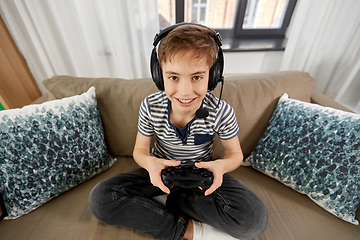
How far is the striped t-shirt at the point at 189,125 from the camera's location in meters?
0.71

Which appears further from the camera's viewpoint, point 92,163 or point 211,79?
point 92,163

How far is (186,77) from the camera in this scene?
1.69 ft

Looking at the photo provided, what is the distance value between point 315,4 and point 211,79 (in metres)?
1.03

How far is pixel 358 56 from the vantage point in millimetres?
1139

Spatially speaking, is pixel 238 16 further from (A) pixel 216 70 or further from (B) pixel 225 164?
(B) pixel 225 164

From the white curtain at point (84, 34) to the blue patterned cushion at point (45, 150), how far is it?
46cm

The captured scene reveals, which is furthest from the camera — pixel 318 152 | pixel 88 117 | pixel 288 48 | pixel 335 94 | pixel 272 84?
pixel 335 94

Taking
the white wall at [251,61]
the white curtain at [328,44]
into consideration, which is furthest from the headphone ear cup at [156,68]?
the white curtain at [328,44]

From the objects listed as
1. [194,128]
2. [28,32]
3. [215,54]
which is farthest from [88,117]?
[28,32]

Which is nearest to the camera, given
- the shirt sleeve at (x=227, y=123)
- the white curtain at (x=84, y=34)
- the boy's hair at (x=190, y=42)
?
the boy's hair at (x=190, y=42)

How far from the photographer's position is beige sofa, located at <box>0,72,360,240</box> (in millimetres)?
668

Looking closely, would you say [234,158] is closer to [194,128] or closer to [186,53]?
[194,128]

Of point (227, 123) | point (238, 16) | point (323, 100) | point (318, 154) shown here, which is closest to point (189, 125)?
point (227, 123)

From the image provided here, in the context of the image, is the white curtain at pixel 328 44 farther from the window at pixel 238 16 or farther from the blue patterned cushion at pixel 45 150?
the blue patterned cushion at pixel 45 150
